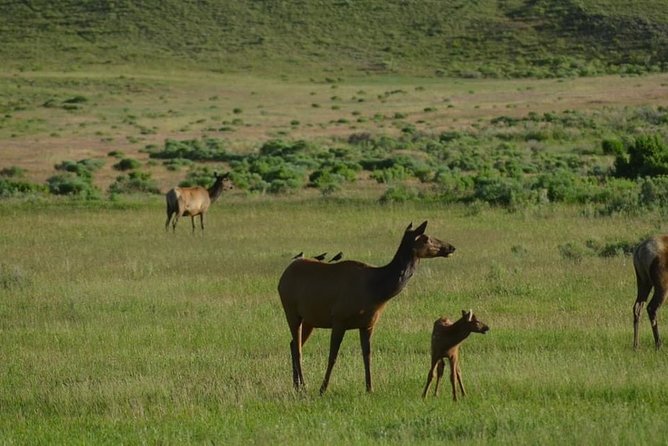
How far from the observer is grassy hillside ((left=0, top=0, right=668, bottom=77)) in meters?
114

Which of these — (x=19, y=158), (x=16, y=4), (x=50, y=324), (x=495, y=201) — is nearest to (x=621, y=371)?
(x=50, y=324)

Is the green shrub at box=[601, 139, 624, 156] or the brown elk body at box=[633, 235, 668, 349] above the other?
the brown elk body at box=[633, 235, 668, 349]

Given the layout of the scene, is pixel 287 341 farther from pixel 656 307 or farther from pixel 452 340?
pixel 656 307

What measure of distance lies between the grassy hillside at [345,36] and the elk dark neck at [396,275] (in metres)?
96.3

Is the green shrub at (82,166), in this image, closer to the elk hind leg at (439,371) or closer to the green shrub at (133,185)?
the green shrub at (133,185)

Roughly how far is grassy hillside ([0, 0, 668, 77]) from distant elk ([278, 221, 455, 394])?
96028mm

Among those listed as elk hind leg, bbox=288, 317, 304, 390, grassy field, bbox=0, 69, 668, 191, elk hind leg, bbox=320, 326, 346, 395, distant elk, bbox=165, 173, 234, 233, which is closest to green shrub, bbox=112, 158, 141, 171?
grassy field, bbox=0, 69, 668, 191

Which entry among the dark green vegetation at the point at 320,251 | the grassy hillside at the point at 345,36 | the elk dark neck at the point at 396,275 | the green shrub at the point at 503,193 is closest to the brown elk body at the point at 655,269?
the dark green vegetation at the point at 320,251

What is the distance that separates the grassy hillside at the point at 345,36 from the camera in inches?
4486

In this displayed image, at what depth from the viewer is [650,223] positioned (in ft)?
86.8

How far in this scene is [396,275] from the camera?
11391mm

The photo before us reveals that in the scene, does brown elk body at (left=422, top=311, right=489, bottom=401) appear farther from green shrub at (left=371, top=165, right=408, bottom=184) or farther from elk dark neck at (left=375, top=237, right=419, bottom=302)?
green shrub at (left=371, top=165, right=408, bottom=184)

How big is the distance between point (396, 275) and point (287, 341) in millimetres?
3887

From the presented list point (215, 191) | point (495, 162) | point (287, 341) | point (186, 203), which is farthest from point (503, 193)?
point (287, 341)
